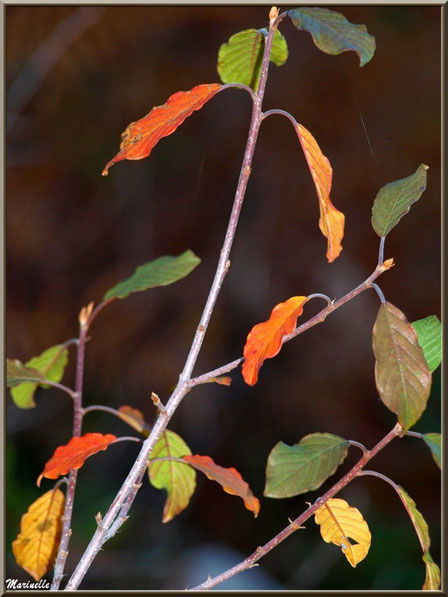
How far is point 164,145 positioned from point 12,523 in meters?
1.43

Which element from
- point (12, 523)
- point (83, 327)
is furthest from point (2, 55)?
point (12, 523)

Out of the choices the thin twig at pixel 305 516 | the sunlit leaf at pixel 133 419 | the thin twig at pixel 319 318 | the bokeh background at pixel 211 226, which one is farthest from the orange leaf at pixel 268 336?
the bokeh background at pixel 211 226

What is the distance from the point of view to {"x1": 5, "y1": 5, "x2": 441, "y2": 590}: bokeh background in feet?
7.13

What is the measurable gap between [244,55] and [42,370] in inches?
21.6

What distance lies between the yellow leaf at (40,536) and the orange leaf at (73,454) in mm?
153

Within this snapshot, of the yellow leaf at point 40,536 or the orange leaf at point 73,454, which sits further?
the yellow leaf at point 40,536

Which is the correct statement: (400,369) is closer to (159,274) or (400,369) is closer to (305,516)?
(305,516)

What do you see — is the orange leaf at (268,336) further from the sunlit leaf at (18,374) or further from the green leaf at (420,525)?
the sunlit leaf at (18,374)

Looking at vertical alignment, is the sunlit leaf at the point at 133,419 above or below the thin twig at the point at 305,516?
below

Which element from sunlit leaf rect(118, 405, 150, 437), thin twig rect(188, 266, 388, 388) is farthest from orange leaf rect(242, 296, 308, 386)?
sunlit leaf rect(118, 405, 150, 437)

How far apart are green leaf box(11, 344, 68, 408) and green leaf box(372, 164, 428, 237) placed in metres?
0.57

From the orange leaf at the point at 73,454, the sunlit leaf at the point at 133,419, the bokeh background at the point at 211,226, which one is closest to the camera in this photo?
the orange leaf at the point at 73,454

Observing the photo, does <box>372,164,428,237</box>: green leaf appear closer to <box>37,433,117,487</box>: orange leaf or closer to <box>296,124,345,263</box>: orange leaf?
<box>296,124,345,263</box>: orange leaf

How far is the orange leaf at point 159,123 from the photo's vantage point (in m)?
0.55
